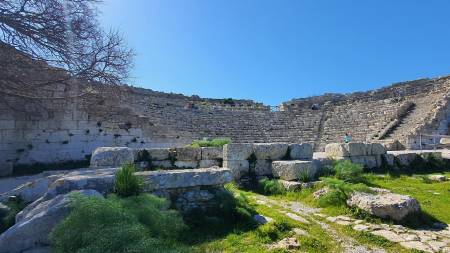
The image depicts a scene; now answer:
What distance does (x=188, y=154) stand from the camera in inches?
403

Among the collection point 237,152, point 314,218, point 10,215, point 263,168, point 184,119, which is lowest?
point 314,218

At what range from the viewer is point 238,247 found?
4906mm

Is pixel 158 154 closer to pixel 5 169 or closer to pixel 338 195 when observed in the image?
pixel 338 195

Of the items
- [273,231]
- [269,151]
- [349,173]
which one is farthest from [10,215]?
[349,173]

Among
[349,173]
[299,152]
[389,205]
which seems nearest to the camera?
[389,205]

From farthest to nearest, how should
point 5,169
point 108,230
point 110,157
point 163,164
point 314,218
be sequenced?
point 5,169
point 163,164
point 110,157
point 314,218
point 108,230

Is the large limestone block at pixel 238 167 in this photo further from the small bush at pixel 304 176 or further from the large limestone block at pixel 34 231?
the large limestone block at pixel 34 231

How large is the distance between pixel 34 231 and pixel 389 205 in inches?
208

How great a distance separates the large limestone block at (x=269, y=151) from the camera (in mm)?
9766

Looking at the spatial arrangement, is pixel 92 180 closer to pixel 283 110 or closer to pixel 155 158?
pixel 155 158

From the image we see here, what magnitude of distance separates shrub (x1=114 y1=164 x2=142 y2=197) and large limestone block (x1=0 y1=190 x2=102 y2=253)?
38.0 inches

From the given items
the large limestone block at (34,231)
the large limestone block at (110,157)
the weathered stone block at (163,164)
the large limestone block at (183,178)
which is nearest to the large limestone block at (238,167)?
the weathered stone block at (163,164)

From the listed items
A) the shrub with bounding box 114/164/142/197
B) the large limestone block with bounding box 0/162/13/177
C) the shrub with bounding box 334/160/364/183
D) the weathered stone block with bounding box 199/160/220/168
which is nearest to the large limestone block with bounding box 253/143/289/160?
the weathered stone block with bounding box 199/160/220/168

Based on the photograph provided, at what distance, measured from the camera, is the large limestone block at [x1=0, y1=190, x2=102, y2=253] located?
406 cm
